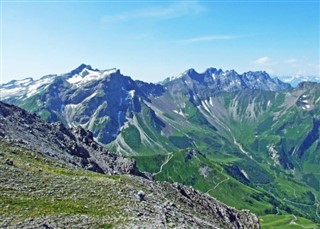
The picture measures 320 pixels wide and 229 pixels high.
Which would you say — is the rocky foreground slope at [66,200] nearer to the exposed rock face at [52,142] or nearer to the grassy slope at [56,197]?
the grassy slope at [56,197]

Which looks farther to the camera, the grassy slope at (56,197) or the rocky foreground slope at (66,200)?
the grassy slope at (56,197)

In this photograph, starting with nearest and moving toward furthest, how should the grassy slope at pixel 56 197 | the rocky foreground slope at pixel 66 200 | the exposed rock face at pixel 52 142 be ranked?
the rocky foreground slope at pixel 66 200
the grassy slope at pixel 56 197
the exposed rock face at pixel 52 142

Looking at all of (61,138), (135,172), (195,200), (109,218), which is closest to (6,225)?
(109,218)

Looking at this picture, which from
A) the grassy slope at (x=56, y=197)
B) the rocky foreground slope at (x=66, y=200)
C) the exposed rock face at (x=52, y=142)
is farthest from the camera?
the exposed rock face at (x=52, y=142)

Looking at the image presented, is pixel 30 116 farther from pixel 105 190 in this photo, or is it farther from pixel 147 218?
pixel 147 218

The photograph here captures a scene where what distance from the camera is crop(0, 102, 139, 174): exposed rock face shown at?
88.5 m

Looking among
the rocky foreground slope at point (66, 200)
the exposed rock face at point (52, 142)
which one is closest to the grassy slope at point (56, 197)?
the rocky foreground slope at point (66, 200)

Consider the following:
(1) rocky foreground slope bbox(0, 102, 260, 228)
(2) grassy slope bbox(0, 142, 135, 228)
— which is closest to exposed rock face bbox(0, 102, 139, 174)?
(1) rocky foreground slope bbox(0, 102, 260, 228)

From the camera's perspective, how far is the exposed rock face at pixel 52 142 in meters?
88.5

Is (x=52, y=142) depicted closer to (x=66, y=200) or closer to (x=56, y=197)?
(x=56, y=197)

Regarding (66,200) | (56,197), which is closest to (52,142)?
(56,197)

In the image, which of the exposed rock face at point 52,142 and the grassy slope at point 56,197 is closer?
the grassy slope at point 56,197

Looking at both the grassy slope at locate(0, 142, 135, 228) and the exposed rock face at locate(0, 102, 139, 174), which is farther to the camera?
the exposed rock face at locate(0, 102, 139, 174)

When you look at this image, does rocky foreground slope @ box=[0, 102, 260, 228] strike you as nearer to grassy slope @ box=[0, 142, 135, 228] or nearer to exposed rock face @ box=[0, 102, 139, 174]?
grassy slope @ box=[0, 142, 135, 228]
